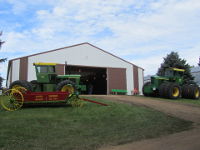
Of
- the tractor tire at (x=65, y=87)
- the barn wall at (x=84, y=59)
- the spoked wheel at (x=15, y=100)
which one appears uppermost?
the barn wall at (x=84, y=59)

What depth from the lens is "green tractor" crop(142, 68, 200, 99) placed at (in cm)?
1641

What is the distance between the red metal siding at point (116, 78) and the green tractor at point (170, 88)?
7701 mm

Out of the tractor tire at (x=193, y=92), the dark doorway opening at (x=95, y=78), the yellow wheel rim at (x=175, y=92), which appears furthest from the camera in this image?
the dark doorway opening at (x=95, y=78)

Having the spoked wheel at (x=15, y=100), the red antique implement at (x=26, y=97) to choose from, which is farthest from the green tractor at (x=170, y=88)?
the spoked wheel at (x=15, y=100)

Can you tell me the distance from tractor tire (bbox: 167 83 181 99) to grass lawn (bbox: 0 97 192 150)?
7120 mm

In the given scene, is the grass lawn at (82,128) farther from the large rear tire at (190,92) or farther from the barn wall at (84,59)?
the barn wall at (84,59)

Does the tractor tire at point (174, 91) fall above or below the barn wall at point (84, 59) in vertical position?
below

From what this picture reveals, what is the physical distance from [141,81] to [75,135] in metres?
22.7

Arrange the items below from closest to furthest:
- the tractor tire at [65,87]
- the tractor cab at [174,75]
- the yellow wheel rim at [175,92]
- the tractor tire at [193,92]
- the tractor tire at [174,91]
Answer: the tractor tire at [65,87] → the tractor tire at [174,91] → the yellow wheel rim at [175,92] → the tractor tire at [193,92] → the tractor cab at [174,75]

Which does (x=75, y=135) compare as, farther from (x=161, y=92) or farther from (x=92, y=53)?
(x=92, y=53)

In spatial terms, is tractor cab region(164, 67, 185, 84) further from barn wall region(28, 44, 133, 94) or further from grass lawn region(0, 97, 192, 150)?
grass lawn region(0, 97, 192, 150)

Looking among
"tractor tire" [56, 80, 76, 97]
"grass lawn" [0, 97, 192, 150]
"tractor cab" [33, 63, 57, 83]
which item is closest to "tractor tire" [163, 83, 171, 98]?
"grass lawn" [0, 97, 192, 150]

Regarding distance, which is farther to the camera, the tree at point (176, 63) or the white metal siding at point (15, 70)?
the tree at point (176, 63)

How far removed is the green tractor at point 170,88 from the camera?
53.8 ft
